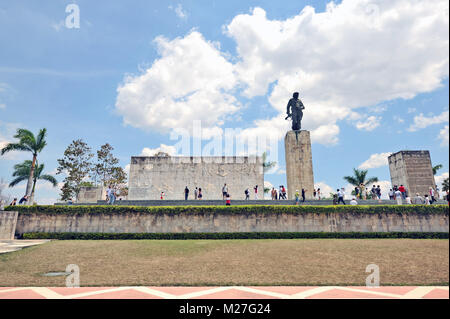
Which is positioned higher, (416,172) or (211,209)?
(416,172)

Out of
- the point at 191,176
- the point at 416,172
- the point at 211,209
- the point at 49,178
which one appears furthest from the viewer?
the point at 49,178

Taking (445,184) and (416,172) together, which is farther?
(445,184)

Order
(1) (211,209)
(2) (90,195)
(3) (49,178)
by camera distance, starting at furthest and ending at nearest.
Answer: (3) (49,178) < (2) (90,195) < (1) (211,209)

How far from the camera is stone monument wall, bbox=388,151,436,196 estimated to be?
20406mm

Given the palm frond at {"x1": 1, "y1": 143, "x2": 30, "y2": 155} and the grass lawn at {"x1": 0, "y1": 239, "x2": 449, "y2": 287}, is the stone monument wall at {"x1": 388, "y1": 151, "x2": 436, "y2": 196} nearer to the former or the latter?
the grass lawn at {"x1": 0, "y1": 239, "x2": 449, "y2": 287}

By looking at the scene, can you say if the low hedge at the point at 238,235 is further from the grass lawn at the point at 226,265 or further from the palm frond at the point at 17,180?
the palm frond at the point at 17,180

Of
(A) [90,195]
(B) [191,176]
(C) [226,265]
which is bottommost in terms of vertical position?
(C) [226,265]

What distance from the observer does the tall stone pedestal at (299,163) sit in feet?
60.0

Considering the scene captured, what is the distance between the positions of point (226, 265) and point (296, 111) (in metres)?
15.0

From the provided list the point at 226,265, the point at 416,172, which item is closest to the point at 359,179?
the point at 416,172

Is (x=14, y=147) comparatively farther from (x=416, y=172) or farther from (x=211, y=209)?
(x=416, y=172)

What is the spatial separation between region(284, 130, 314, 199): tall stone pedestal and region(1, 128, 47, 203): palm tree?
78.1ft

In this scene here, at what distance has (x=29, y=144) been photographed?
2427 cm

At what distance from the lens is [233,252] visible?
886 centimetres
